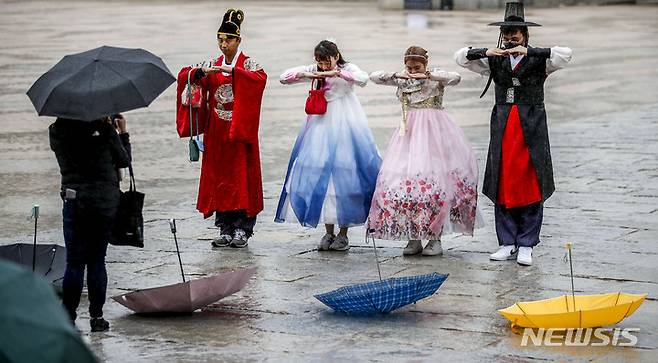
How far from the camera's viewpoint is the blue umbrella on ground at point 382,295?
760 centimetres

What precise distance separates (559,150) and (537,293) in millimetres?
6478

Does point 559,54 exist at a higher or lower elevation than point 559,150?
higher

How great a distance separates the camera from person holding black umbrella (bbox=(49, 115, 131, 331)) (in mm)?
7422

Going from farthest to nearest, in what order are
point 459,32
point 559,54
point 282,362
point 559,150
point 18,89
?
point 459,32, point 18,89, point 559,150, point 559,54, point 282,362

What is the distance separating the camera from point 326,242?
9.98 metres

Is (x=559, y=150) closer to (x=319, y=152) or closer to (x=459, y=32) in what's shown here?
(x=319, y=152)

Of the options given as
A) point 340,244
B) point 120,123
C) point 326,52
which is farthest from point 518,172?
point 120,123

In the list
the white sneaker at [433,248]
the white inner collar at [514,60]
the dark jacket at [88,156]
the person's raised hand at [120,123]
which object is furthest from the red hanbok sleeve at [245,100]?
the dark jacket at [88,156]

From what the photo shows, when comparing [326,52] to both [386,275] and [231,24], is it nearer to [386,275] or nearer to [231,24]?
[231,24]

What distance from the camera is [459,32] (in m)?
28.7

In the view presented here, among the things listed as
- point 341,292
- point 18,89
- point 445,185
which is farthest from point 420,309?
point 18,89

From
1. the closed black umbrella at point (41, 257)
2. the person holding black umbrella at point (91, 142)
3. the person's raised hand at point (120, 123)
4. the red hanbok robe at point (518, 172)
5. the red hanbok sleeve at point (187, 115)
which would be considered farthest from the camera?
the red hanbok sleeve at point (187, 115)

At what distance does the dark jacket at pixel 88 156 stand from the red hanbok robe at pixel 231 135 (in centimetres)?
247

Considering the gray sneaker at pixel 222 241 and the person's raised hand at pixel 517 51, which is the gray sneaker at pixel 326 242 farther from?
the person's raised hand at pixel 517 51
